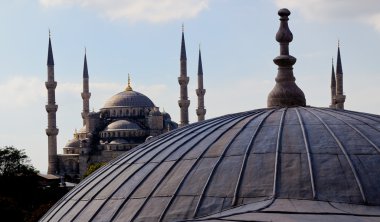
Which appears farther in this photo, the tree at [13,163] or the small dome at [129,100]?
the small dome at [129,100]

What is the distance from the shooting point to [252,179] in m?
7.39

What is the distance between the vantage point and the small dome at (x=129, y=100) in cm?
8656

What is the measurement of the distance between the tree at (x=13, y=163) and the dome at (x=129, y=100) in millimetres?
25833

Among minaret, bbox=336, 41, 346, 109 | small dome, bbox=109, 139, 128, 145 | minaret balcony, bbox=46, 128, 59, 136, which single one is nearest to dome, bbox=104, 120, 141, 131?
small dome, bbox=109, 139, 128, 145

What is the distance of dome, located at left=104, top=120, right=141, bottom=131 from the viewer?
81.8 m

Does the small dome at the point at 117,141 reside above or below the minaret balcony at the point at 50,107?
below

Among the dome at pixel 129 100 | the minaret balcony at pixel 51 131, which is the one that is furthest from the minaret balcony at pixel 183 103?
the dome at pixel 129 100

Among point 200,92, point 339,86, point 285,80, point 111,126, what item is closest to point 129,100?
point 111,126

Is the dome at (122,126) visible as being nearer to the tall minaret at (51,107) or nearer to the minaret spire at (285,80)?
the tall minaret at (51,107)

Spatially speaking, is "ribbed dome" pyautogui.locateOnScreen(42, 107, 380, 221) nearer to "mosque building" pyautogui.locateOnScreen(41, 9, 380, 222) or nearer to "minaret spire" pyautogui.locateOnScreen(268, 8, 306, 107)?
"mosque building" pyautogui.locateOnScreen(41, 9, 380, 222)

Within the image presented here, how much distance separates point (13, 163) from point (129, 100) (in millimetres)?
28110

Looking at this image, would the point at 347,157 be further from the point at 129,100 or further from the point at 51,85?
the point at 129,100

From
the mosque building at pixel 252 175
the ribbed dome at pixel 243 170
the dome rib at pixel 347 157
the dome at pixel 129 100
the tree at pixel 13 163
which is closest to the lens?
the mosque building at pixel 252 175

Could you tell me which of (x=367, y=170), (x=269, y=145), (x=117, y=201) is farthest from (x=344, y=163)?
(x=117, y=201)
